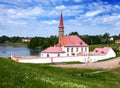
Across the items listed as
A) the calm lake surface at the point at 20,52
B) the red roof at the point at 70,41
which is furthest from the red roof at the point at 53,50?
the calm lake surface at the point at 20,52

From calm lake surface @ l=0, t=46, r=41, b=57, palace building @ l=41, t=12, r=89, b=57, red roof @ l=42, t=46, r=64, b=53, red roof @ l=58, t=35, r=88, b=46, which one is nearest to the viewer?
red roof @ l=42, t=46, r=64, b=53

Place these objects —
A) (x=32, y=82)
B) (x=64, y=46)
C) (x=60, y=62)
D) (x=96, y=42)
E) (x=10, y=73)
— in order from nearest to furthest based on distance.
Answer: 1. (x=32, y=82)
2. (x=10, y=73)
3. (x=60, y=62)
4. (x=64, y=46)
5. (x=96, y=42)

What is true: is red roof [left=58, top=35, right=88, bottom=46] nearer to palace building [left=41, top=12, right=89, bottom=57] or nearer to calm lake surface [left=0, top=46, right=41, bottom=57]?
palace building [left=41, top=12, right=89, bottom=57]

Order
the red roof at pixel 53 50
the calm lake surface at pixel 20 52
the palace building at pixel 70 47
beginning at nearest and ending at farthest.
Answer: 1. the red roof at pixel 53 50
2. the palace building at pixel 70 47
3. the calm lake surface at pixel 20 52

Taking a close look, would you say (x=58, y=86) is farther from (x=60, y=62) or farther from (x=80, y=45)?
(x=80, y=45)

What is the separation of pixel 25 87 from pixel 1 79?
58.5 inches

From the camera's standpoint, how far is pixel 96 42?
125188mm

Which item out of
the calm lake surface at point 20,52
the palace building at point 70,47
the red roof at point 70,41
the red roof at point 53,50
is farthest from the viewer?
the calm lake surface at point 20,52

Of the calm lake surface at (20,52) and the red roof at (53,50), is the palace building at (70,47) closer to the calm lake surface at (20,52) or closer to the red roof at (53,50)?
the red roof at (53,50)

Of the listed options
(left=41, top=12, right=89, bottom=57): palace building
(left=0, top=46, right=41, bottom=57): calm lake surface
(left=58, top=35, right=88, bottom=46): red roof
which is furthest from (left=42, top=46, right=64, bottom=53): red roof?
(left=0, top=46, right=41, bottom=57): calm lake surface

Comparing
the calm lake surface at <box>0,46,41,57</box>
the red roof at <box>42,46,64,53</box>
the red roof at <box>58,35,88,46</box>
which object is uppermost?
the red roof at <box>58,35,88,46</box>

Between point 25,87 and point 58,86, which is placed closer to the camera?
point 25,87

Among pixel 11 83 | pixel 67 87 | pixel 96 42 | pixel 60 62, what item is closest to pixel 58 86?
pixel 67 87

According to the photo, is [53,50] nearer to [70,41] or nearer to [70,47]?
[70,47]
